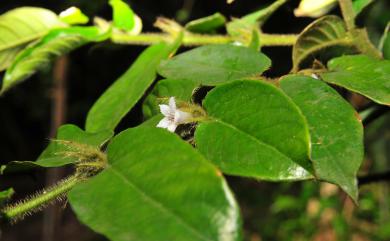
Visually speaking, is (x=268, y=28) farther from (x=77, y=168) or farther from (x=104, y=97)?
(x=77, y=168)

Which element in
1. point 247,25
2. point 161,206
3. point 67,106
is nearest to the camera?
point 161,206

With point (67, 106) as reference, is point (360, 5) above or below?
above

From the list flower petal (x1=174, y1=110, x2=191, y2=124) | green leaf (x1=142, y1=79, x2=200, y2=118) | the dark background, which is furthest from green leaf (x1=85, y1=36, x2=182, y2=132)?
the dark background

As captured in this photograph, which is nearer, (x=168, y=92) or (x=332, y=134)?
(x=332, y=134)

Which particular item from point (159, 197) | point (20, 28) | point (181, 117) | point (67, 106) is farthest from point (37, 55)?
point (67, 106)

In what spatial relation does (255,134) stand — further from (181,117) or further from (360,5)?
(360,5)

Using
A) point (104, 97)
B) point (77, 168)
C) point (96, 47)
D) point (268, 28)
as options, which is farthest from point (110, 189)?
point (268, 28)

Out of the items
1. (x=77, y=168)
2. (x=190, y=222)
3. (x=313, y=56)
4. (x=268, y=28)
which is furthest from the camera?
(x=268, y=28)
